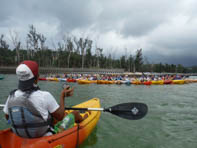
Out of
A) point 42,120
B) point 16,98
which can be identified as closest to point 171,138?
point 42,120

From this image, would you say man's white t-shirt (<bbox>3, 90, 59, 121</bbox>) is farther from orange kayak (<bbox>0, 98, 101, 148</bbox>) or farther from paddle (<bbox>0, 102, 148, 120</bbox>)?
paddle (<bbox>0, 102, 148, 120</bbox>)

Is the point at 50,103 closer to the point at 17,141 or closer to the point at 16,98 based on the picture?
the point at 16,98

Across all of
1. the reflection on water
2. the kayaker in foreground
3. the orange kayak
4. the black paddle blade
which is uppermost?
the kayaker in foreground

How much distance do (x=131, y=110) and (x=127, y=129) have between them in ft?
5.03

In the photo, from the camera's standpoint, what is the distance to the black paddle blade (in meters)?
3.45

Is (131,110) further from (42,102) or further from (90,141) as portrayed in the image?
(42,102)

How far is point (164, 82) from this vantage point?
71.2 ft

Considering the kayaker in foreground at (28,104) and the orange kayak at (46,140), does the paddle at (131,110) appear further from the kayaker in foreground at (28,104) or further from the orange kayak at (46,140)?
the kayaker in foreground at (28,104)

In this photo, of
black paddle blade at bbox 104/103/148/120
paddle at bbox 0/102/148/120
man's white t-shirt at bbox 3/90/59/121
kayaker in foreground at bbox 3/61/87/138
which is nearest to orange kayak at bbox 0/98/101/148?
kayaker in foreground at bbox 3/61/87/138

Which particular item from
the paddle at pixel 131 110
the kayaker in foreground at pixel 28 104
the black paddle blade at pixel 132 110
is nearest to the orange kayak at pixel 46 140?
the kayaker in foreground at pixel 28 104

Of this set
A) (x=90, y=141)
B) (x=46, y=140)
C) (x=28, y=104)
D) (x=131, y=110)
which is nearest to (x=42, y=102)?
(x=28, y=104)

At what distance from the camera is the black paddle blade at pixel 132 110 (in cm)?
345

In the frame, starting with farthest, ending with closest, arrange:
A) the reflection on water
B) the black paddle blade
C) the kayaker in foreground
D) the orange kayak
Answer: the reflection on water < the black paddle blade < the orange kayak < the kayaker in foreground

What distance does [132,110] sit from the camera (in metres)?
3.50
